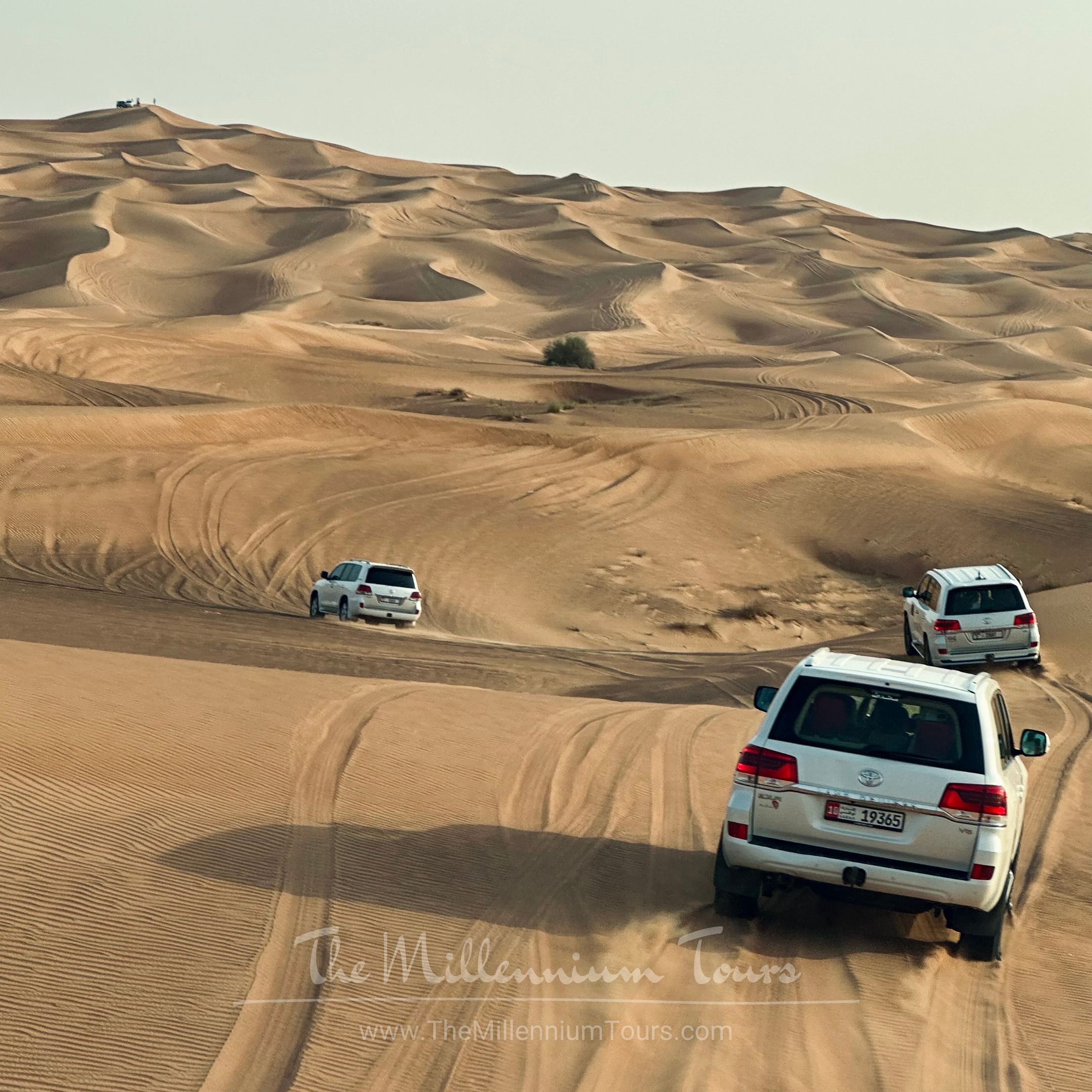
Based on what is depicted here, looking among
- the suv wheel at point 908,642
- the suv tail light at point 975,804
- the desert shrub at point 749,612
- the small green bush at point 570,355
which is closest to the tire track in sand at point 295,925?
the suv tail light at point 975,804

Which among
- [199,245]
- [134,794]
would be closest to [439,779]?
[134,794]

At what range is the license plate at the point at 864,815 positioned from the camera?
7613 millimetres

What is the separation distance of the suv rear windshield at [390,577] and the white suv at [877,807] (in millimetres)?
15852

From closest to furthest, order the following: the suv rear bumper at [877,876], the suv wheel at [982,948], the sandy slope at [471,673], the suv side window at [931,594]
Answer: the sandy slope at [471,673], the suv rear bumper at [877,876], the suv wheel at [982,948], the suv side window at [931,594]

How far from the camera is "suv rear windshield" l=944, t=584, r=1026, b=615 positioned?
65.3 ft

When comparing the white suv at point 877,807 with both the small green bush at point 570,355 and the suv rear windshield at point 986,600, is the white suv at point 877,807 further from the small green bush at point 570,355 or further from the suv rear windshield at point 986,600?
the small green bush at point 570,355

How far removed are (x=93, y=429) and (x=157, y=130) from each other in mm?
166280

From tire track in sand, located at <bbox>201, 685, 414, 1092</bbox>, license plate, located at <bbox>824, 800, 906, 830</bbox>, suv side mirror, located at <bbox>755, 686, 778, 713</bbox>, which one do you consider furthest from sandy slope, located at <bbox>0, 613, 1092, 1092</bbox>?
suv side mirror, located at <bbox>755, 686, 778, 713</bbox>

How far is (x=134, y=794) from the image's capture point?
31.0 feet

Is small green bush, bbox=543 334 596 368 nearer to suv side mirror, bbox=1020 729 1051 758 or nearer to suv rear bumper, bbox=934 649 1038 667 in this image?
suv rear bumper, bbox=934 649 1038 667

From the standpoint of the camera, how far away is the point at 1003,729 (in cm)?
868

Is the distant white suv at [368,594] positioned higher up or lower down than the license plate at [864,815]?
lower down

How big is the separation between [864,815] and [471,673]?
1171 cm

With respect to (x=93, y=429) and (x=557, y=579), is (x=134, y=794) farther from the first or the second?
(x=93, y=429)
